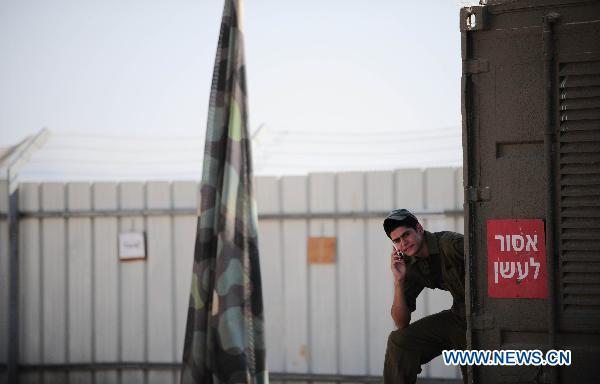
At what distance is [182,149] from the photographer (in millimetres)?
9039

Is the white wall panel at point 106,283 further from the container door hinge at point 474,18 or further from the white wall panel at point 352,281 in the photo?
the container door hinge at point 474,18

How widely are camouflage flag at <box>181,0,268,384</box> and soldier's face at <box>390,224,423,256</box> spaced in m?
1.41

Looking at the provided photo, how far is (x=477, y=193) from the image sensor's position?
4.10 m

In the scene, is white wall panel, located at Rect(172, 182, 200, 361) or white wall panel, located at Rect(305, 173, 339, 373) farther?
white wall panel, located at Rect(172, 182, 200, 361)

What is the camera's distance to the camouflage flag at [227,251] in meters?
3.90

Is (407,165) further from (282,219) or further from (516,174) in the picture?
(516,174)

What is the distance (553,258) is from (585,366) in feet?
1.79

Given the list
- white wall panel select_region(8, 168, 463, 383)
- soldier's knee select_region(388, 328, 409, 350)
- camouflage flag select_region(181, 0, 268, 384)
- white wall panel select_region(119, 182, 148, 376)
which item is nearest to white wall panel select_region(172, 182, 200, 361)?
white wall panel select_region(8, 168, 463, 383)

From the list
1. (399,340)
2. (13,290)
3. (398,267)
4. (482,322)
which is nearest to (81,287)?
(13,290)

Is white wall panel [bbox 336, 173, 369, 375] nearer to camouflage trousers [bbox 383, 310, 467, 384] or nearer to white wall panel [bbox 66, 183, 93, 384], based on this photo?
camouflage trousers [bbox 383, 310, 467, 384]

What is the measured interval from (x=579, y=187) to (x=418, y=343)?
1.81 m

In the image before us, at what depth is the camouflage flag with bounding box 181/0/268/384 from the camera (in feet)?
12.8

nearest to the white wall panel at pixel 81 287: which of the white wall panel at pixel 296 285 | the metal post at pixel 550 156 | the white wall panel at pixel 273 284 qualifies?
the white wall panel at pixel 273 284

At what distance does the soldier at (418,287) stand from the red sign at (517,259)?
0.91m
